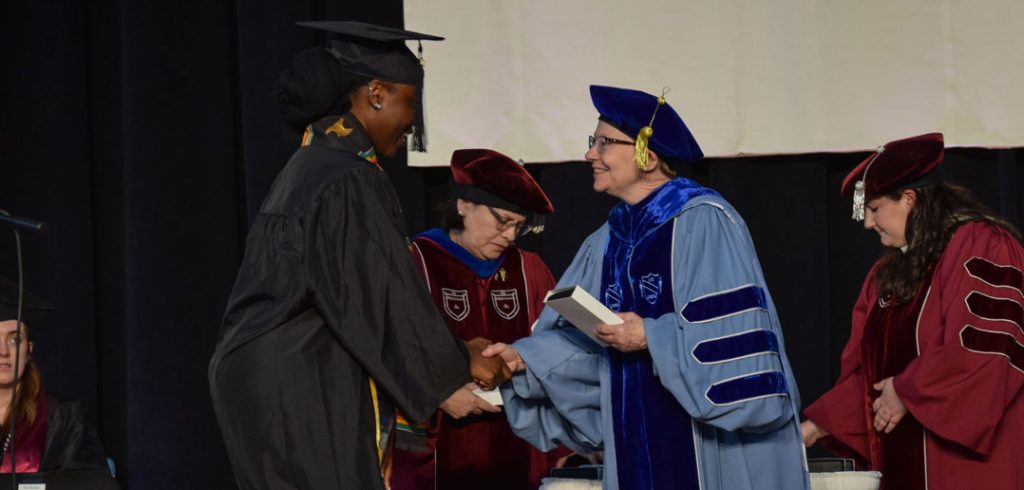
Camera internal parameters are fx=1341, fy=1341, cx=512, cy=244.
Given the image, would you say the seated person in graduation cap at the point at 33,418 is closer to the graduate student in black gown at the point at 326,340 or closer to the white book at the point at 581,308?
the graduate student in black gown at the point at 326,340

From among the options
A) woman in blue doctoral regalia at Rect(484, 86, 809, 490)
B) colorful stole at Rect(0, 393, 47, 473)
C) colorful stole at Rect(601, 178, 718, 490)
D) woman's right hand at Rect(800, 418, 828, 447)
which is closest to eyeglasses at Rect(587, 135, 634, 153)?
woman in blue doctoral regalia at Rect(484, 86, 809, 490)

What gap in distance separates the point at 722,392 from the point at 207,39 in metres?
2.98

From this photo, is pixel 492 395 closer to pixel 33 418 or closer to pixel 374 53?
pixel 374 53

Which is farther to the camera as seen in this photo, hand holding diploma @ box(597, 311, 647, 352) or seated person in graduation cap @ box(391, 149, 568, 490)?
seated person in graduation cap @ box(391, 149, 568, 490)

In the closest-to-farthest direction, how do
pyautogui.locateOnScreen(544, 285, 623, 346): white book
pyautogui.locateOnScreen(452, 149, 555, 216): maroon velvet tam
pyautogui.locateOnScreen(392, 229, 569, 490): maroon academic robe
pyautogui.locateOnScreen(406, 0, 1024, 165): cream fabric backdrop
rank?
1. pyautogui.locateOnScreen(544, 285, 623, 346): white book
2. pyautogui.locateOnScreen(392, 229, 569, 490): maroon academic robe
3. pyautogui.locateOnScreen(452, 149, 555, 216): maroon velvet tam
4. pyautogui.locateOnScreen(406, 0, 1024, 165): cream fabric backdrop

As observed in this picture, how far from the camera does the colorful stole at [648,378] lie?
11.1 feet

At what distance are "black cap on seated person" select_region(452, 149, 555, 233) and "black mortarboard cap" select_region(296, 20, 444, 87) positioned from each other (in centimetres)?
146

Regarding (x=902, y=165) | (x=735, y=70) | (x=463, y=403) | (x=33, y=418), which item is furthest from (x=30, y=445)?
(x=902, y=165)

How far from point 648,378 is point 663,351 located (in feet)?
0.54

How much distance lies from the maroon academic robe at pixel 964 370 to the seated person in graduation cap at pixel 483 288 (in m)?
1.25

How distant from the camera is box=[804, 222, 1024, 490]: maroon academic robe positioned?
12.4 feet

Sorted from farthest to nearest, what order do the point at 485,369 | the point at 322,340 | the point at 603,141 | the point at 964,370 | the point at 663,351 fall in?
the point at 964,370, the point at 603,141, the point at 663,351, the point at 485,369, the point at 322,340

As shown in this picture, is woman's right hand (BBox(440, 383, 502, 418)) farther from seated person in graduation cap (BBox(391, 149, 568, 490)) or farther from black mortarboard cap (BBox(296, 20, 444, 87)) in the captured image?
seated person in graduation cap (BBox(391, 149, 568, 490))

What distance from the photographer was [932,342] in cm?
388
